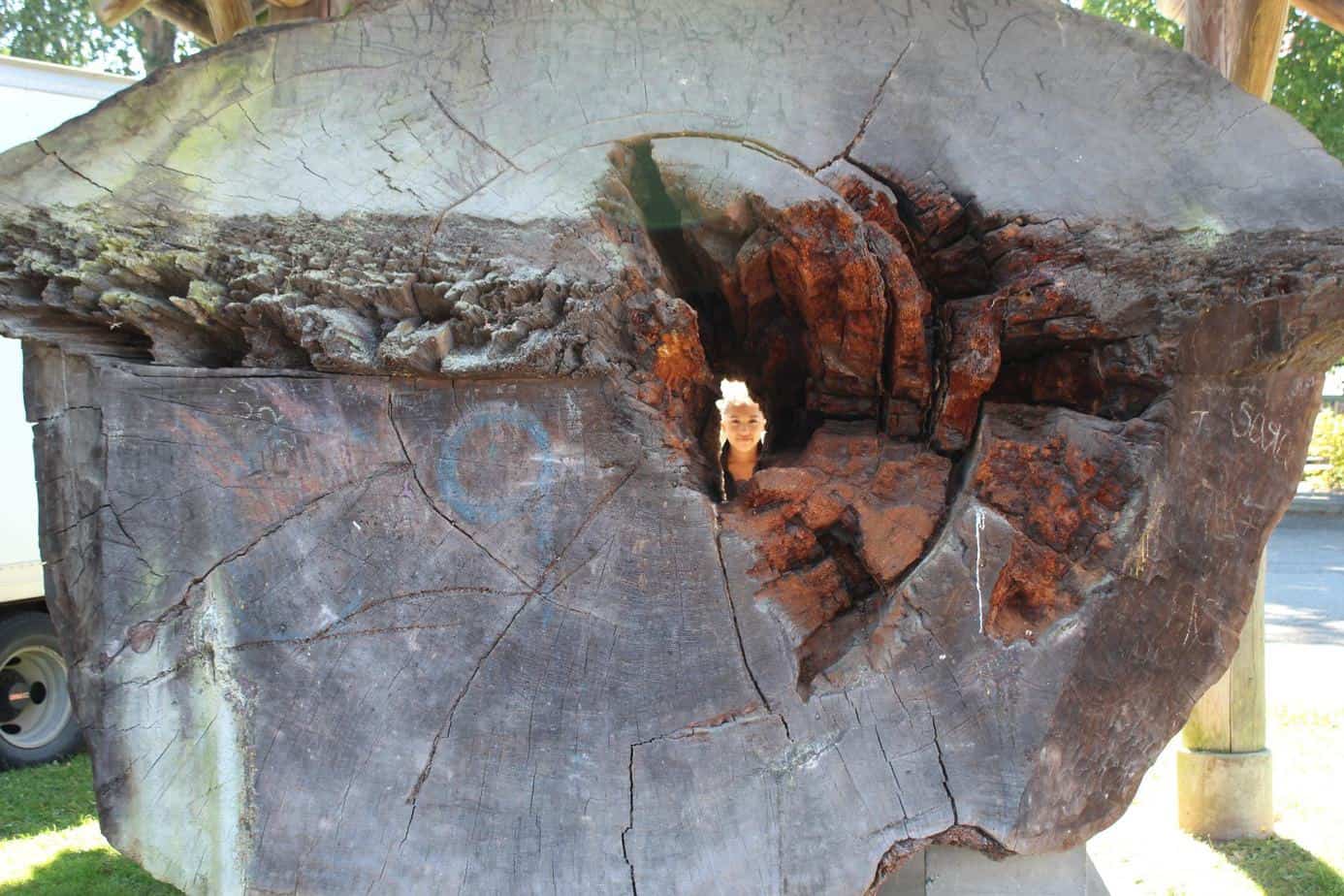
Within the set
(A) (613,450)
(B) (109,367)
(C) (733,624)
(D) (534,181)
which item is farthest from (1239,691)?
(B) (109,367)

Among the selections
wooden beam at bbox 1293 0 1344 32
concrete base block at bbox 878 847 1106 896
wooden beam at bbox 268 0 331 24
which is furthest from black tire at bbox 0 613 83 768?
wooden beam at bbox 1293 0 1344 32

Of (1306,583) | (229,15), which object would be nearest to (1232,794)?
(229,15)

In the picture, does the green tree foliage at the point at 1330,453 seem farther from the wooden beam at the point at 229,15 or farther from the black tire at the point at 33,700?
the black tire at the point at 33,700

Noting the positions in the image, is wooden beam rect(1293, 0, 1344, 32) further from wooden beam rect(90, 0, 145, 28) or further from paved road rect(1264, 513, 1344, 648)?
wooden beam rect(90, 0, 145, 28)

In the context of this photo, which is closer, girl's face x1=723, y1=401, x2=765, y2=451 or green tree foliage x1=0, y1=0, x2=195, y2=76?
girl's face x1=723, y1=401, x2=765, y2=451

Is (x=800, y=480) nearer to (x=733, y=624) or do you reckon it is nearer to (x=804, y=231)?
(x=733, y=624)

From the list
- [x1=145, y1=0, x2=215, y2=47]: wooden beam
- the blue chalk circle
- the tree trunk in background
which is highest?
the tree trunk in background

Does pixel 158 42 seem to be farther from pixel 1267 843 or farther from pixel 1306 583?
pixel 1306 583
